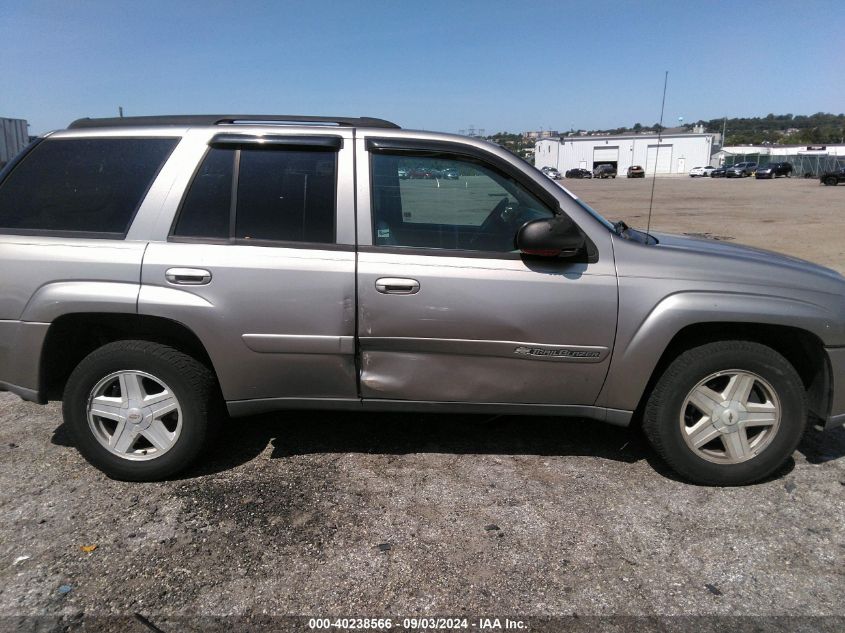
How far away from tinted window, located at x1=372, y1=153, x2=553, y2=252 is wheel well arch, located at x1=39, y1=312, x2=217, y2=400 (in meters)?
1.17

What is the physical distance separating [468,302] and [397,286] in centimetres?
36

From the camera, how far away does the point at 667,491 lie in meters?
3.36

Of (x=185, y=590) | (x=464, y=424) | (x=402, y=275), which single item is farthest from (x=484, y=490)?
(x=185, y=590)

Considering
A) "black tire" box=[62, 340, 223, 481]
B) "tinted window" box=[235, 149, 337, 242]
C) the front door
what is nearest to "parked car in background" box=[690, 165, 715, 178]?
the front door

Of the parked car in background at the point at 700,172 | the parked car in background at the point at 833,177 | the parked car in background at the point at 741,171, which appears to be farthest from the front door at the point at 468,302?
the parked car in background at the point at 700,172

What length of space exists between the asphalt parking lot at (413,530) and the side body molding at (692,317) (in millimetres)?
771

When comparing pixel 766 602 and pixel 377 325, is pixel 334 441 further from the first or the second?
pixel 766 602

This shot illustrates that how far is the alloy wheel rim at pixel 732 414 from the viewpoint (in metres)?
3.26

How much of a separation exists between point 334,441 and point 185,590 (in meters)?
1.45

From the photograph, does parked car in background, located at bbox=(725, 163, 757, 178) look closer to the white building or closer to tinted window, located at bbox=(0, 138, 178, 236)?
the white building

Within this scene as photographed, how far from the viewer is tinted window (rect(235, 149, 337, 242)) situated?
10.6ft

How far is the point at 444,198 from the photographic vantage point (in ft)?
11.7

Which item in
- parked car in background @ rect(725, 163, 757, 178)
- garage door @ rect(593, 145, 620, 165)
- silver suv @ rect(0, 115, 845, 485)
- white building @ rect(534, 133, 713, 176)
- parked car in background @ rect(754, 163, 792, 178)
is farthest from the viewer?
garage door @ rect(593, 145, 620, 165)

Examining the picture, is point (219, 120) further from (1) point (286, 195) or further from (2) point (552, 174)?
(2) point (552, 174)
